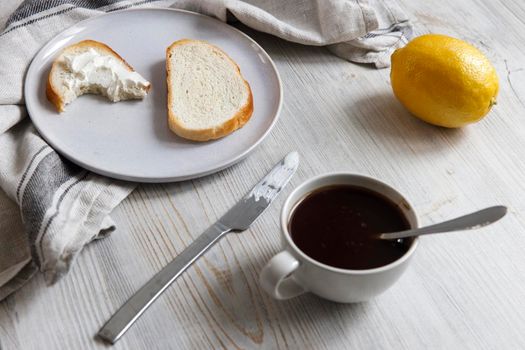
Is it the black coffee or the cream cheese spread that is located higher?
the black coffee

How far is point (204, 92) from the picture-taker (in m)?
1.26

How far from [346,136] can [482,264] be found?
0.37m

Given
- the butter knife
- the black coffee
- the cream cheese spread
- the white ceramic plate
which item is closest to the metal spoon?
the black coffee

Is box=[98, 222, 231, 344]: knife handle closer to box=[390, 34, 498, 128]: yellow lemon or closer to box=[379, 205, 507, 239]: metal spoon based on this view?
box=[379, 205, 507, 239]: metal spoon

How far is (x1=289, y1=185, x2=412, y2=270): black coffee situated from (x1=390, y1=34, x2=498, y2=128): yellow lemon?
0.35 metres

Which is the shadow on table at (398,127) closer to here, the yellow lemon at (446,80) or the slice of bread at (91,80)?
the yellow lemon at (446,80)

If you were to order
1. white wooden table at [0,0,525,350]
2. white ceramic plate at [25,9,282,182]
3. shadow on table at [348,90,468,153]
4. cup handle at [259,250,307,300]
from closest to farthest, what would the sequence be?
1. cup handle at [259,250,307,300]
2. white wooden table at [0,0,525,350]
3. white ceramic plate at [25,9,282,182]
4. shadow on table at [348,90,468,153]

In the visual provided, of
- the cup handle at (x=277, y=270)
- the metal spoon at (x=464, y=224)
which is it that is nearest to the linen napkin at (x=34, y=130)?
the cup handle at (x=277, y=270)

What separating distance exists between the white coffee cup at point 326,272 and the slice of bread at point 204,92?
1.07ft

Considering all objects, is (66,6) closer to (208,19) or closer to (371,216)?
(208,19)

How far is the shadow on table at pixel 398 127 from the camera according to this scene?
1.24m

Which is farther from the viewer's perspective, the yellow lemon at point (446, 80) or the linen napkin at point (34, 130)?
the yellow lemon at point (446, 80)

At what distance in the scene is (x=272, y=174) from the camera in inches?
44.8

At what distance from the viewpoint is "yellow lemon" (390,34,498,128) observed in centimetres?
116
